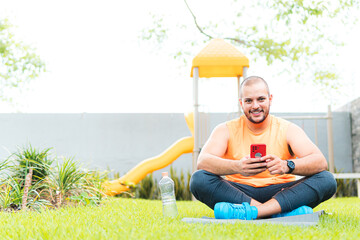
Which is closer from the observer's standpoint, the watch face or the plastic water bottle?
the watch face

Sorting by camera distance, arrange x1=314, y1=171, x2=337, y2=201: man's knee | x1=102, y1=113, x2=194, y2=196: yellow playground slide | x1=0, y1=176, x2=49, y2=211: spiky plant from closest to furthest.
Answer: x1=314, y1=171, x2=337, y2=201: man's knee < x1=0, y1=176, x2=49, y2=211: spiky plant < x1=102, y1=113, x2=194, y2=196: yellow playground slide

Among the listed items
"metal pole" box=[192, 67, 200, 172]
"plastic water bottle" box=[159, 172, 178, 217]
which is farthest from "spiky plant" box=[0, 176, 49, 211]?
"metal pole" box=[192, 67, 200, 172]

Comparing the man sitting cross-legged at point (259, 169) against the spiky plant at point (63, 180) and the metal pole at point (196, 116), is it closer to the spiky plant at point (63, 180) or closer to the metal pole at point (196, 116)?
the spiky plant at point (63, 180)

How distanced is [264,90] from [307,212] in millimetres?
838

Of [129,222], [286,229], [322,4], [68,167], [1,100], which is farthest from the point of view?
[1,100]

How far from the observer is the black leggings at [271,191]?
101 inches

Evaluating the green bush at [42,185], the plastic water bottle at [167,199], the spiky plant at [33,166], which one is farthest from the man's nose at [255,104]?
the spiky plant at [33,166]

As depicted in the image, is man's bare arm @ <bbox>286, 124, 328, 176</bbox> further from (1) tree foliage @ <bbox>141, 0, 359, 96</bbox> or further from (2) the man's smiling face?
(1) tree foliage @ <bbox>141, 0, 359, 96</bbox>

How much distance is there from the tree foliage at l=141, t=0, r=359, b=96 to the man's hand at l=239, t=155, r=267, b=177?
265 inches

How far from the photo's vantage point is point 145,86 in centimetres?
1116

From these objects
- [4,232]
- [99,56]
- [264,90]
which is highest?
[99,56]

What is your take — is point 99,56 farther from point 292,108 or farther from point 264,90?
point 264,90

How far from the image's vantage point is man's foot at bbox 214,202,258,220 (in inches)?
97.3

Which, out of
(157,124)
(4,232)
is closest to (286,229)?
(4,232)
